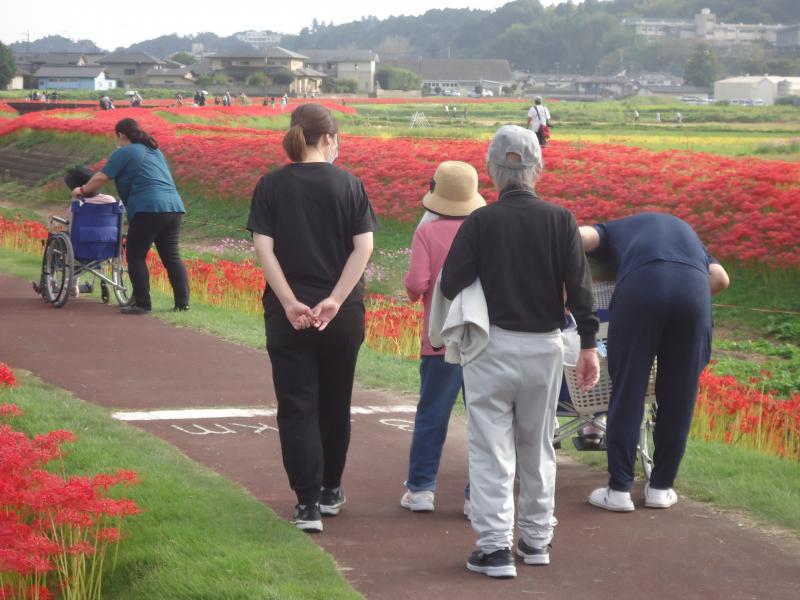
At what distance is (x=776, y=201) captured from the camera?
17797 millimetres

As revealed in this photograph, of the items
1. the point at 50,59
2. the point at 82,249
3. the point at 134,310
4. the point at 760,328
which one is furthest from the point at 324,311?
the point at 50,59

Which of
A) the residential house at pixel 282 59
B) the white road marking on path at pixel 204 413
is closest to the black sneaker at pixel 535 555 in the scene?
the white road marking on path at pixel 204 413

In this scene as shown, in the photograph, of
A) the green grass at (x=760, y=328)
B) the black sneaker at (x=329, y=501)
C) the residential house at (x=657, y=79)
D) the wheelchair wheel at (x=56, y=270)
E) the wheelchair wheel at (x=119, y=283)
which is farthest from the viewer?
the residential house at (x=657, y=79)

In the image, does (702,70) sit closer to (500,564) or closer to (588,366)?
(588,366)

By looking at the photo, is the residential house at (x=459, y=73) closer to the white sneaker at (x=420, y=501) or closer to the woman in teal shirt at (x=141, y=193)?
the woman in teal shirt at (x=141, y=193)

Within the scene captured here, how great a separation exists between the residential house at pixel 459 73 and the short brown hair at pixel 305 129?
162 m

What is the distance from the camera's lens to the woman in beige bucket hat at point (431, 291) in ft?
18.6

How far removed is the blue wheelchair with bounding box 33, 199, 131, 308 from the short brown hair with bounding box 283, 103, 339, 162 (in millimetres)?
7122

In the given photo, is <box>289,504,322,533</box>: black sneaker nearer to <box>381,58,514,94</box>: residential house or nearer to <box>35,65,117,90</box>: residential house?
<box>35,65,117,90</box>: residential house

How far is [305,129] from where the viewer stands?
5309 millimetres

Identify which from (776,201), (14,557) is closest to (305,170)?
(14,557)

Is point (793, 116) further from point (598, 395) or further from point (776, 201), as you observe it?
point (598, 395)

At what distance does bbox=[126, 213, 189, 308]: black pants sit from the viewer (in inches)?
457

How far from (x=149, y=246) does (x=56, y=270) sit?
3.98 feet
